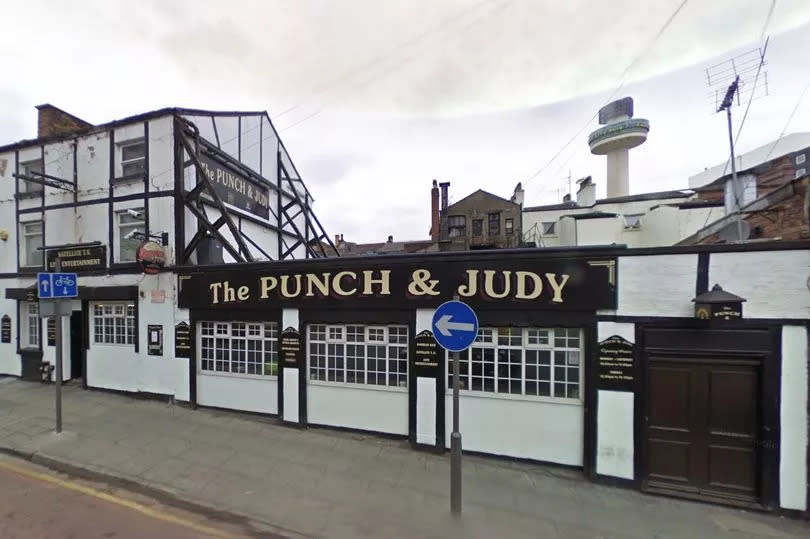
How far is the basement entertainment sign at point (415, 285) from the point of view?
5.57m

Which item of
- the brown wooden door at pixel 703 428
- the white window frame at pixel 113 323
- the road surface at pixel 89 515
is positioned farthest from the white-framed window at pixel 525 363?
the white window frame at pixel 113 323

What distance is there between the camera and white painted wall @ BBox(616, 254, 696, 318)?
16.8 feet

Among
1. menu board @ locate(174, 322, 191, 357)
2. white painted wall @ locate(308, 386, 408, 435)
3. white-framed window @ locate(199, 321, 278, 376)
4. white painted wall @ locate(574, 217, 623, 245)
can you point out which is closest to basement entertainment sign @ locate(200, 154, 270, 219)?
menu board @ locate(174, 322, 191, 357)

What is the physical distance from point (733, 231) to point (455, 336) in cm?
669

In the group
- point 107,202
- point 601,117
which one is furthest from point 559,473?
point 601,117

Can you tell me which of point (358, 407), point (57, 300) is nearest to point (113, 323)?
point (57, 300)

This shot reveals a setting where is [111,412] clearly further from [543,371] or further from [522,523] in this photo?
[543,371]

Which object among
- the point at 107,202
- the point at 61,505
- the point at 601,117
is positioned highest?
the point at 601,117

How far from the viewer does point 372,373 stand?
6797mm

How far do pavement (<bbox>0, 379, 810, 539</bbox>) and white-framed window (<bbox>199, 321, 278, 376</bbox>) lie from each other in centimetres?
123

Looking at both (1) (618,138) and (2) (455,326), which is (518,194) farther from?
(2) (455,326)

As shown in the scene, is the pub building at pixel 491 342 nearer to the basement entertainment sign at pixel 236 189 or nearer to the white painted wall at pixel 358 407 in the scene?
the white painted wall at pixel 358 407

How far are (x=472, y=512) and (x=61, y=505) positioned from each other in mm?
5547

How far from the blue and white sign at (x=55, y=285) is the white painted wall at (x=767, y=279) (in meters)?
11.7
